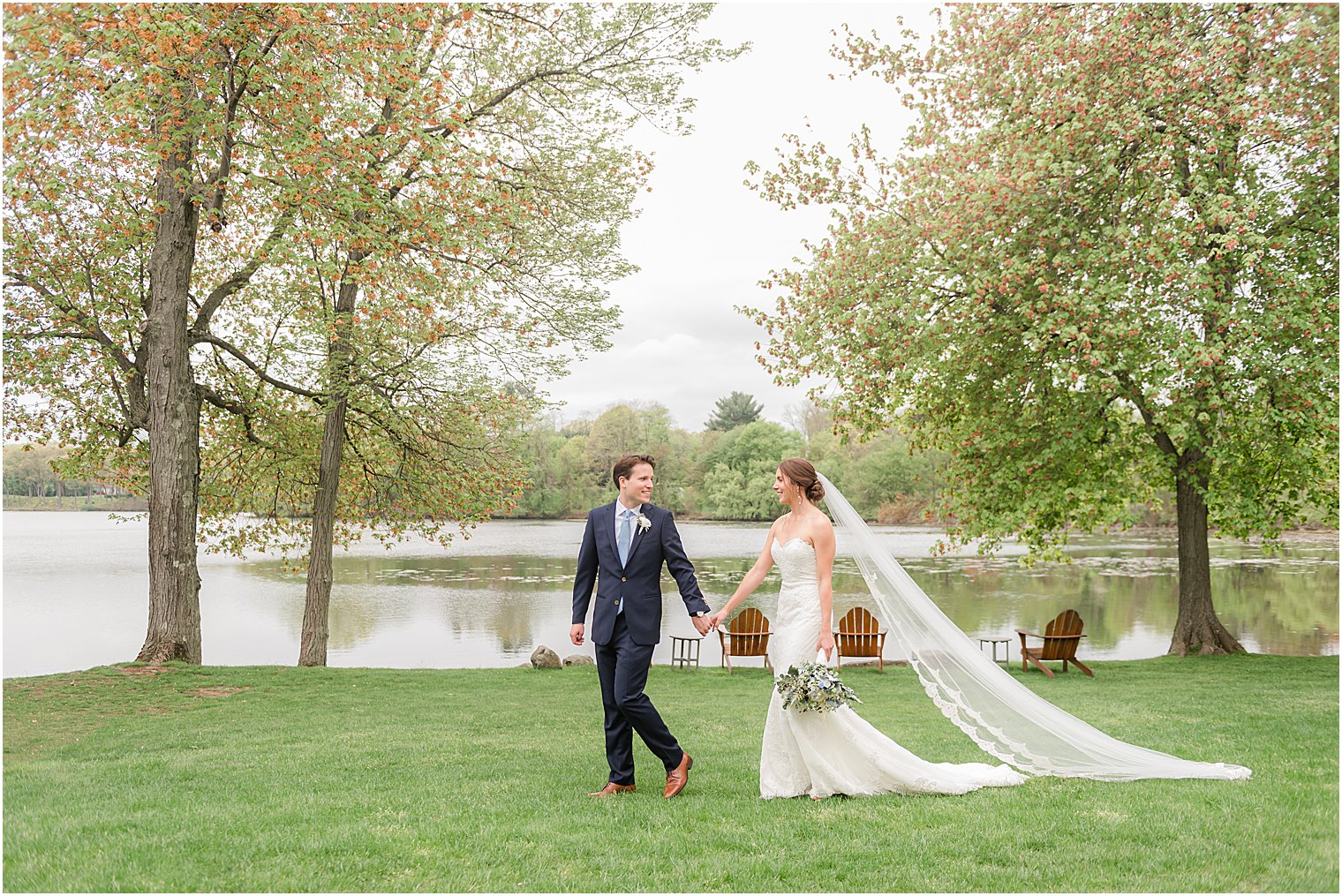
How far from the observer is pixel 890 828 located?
16.4 ft

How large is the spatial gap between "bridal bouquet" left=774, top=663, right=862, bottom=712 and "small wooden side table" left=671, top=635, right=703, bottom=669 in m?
7.81

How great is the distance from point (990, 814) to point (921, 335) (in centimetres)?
926

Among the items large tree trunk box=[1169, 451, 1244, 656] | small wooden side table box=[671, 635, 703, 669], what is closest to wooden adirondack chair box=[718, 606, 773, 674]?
small wooden side table box=[671, 635, 703, 669]

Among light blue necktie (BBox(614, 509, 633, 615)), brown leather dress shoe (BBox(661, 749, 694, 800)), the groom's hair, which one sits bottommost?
brown leather dress shoe (BBox(661, 749, 694, 800))

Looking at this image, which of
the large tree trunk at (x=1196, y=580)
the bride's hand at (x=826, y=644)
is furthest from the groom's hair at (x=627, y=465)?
the large tree trunk at (x=1196, y=580)

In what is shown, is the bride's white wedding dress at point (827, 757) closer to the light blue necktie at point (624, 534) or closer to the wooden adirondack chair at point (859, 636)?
the light blue necktie at point (624, 534)

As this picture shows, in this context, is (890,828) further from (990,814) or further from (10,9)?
(10,9)

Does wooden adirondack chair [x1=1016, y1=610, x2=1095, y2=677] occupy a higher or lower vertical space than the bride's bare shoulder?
lower

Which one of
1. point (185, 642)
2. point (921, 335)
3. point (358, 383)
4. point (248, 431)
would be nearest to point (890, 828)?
point (921, 335)

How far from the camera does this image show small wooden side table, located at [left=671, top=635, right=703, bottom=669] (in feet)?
50.3

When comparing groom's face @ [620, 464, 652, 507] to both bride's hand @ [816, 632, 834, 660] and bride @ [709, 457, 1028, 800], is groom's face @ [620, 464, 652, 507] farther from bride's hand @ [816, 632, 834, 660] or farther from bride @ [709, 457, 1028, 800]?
bride's hand @ [816, 632, 834, 660]

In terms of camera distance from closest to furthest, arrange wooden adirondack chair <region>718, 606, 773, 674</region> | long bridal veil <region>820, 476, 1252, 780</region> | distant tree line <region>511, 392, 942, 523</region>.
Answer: long bridal veil <region>820, 476, 1252, 780</region>, wooden adirondack chair <region>718, 606, 773, 674</region>, distant tree line <region>511, 392, 942, 523</region>

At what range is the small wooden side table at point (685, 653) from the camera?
15.3 m

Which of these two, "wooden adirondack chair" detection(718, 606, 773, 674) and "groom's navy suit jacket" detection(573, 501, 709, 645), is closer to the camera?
"groom's navy suit jacket" detection(573, 501, 709, 645)
